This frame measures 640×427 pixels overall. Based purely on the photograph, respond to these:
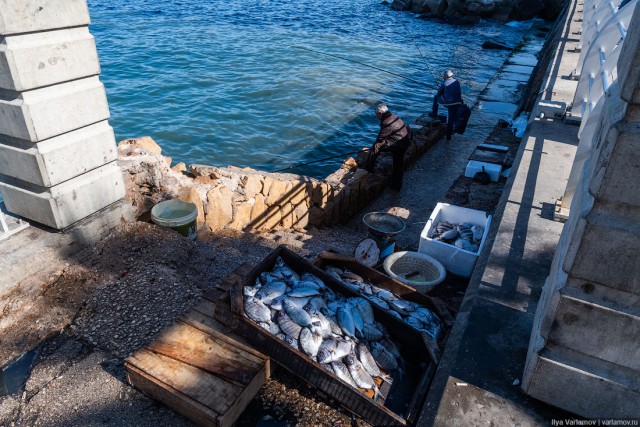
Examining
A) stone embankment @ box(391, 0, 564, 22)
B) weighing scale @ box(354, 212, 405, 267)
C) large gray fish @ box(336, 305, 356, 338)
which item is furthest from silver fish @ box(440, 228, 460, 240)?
stone embankment @ box(391, 0, 564, 22)

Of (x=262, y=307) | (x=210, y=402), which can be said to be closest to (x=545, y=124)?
(x=262, y=307)

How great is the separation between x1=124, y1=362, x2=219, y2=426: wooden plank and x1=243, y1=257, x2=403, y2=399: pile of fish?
80 centimetres

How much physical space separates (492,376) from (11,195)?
5.02 m

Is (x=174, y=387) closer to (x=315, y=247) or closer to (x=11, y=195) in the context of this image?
(x=11, y=195)

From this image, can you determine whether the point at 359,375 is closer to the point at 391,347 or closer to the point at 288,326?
the point at 391,347

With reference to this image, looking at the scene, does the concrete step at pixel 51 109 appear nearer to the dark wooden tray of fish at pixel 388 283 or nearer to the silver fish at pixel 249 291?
the silver fish at pixel 249 291

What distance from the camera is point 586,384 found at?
2.69m

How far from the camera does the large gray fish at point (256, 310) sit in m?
3.68

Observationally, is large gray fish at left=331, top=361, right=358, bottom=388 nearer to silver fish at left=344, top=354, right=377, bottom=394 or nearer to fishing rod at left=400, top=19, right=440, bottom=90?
silver fish at left=344, top=354, right=377, bottom=394

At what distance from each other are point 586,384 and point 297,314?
211 cm

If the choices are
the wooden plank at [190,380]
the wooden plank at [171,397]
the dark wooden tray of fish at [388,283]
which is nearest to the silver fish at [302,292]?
the dark wooden tray of fish at [388,283]

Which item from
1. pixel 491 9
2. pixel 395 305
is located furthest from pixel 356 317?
pixel 491 9

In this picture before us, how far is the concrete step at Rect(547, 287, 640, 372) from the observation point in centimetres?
245

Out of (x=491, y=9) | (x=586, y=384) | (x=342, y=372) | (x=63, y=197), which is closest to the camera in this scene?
(x=586, y=384)
